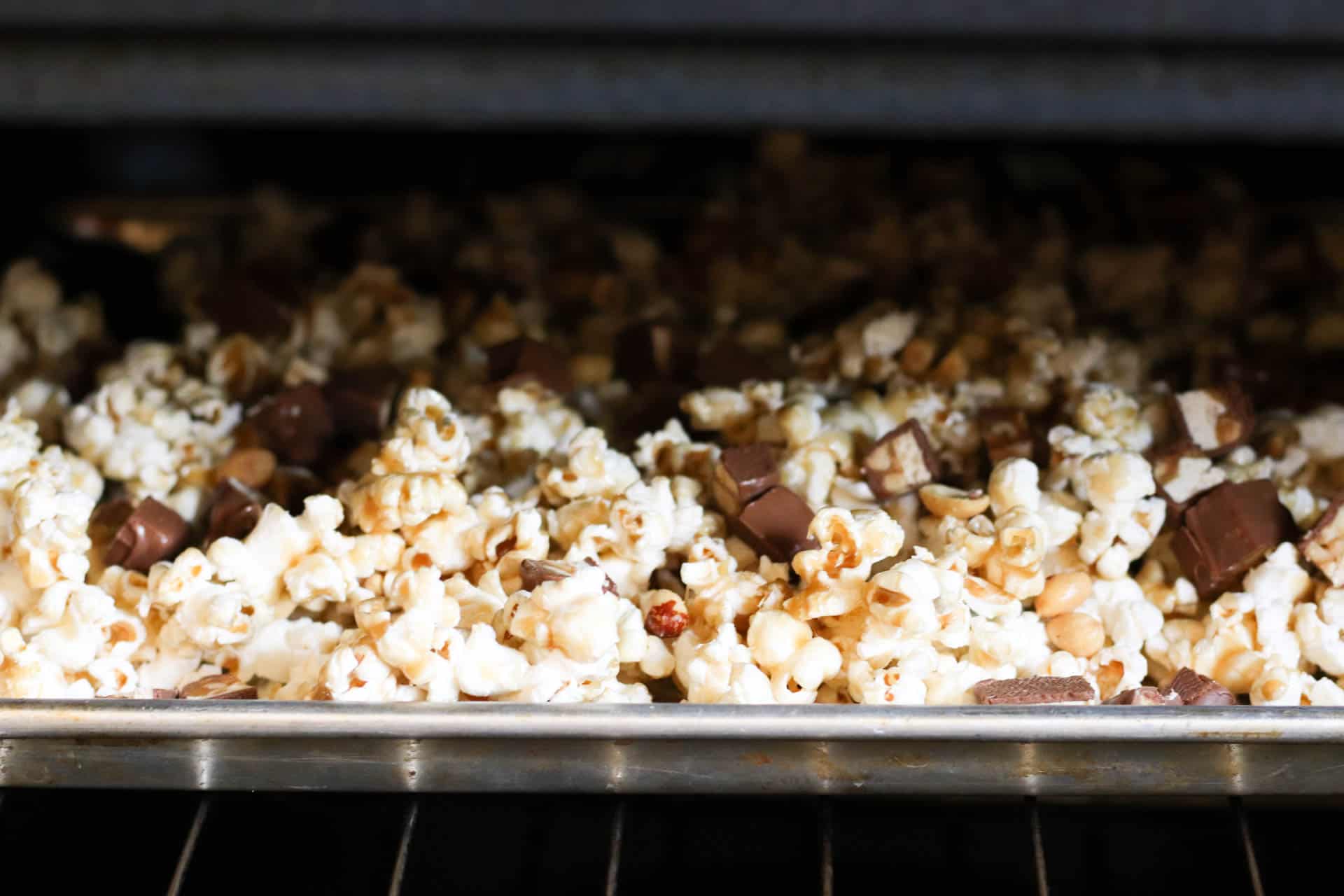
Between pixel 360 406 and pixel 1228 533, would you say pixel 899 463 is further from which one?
pixel 360 406

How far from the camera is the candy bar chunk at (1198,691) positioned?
1.06m

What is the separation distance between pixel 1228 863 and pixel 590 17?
0.77m

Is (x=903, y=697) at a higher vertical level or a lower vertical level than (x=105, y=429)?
lower

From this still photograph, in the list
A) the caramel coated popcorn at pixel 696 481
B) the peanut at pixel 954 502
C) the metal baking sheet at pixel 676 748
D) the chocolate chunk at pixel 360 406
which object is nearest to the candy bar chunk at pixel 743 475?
the caramel coated popcorn at pixel 696 481

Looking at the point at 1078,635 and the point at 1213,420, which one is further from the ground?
the point at 1213,420

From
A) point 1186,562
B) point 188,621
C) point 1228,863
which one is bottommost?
point 1228,863

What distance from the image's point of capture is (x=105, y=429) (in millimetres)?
1292

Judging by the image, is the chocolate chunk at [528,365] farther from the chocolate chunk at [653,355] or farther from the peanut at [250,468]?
the peanut at [250,468]

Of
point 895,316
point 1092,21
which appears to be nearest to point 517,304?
point 895,316

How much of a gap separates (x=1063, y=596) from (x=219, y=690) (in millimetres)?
656

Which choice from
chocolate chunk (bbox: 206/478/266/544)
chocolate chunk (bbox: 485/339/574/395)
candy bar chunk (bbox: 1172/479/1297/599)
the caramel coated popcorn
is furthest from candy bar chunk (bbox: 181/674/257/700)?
candy bar chunk (bbox: 1172/479/1297/599)

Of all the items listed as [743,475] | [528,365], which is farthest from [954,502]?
[528,365]

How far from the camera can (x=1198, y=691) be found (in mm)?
1066

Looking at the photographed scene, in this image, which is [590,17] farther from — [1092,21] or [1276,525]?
[1276,525]
